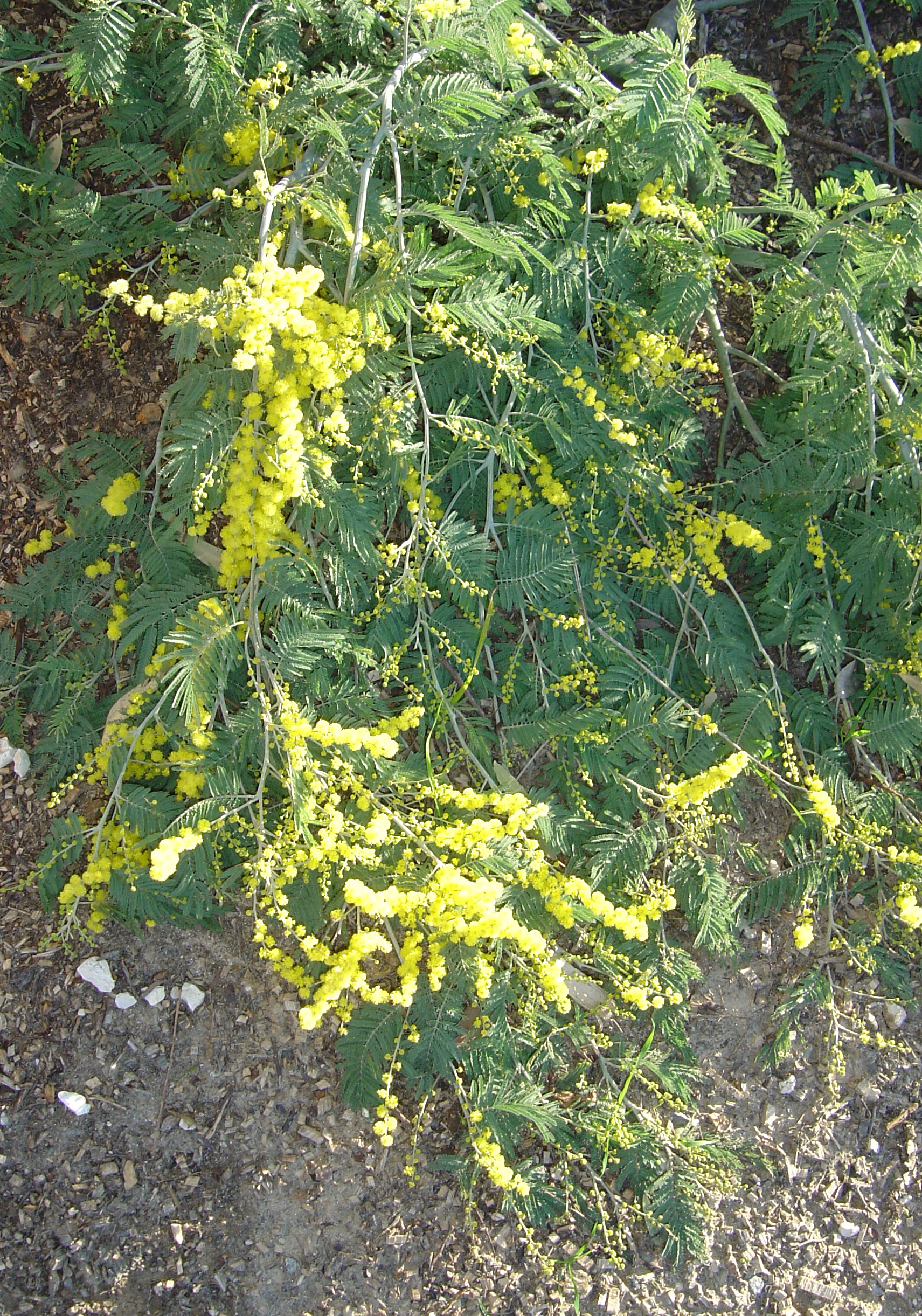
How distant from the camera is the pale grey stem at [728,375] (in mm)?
2645

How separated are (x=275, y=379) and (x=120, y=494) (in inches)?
25.8

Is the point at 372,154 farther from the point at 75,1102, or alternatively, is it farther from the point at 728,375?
the point at 75,1102

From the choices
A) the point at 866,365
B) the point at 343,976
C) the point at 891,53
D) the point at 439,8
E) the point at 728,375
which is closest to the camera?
the point at 439,8

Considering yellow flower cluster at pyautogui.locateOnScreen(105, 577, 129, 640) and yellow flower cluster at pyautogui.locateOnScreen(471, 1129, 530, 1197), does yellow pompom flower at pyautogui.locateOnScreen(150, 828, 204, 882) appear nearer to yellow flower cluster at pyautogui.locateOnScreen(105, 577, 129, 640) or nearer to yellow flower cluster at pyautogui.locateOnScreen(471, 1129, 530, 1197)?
yellow flower cluster at pyautogui.locateOnScreen(105, 577, 129, 640)

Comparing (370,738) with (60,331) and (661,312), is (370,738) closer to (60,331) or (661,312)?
(661,312)

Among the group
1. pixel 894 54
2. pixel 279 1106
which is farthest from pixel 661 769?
pixel 894 54

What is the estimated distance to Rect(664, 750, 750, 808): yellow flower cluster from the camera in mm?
2230

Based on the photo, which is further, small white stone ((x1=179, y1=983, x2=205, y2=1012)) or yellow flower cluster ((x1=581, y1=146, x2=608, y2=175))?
small white stone ((x1=179, y1=983, x2=205, y2=1012))

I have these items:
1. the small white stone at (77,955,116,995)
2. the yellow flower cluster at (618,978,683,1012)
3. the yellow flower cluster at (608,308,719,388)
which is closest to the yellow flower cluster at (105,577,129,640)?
the small white stone at (77,955,116,995)

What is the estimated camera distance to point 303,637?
230cm

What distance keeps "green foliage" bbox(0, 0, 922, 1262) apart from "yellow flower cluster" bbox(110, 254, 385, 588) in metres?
0.02

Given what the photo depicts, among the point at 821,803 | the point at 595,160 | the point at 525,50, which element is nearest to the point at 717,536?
the point at 821,803

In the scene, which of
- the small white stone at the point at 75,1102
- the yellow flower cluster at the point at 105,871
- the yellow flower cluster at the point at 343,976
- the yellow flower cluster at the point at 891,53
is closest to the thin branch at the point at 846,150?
the yellow flower cluster at the point at 891,53

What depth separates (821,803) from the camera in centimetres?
238
